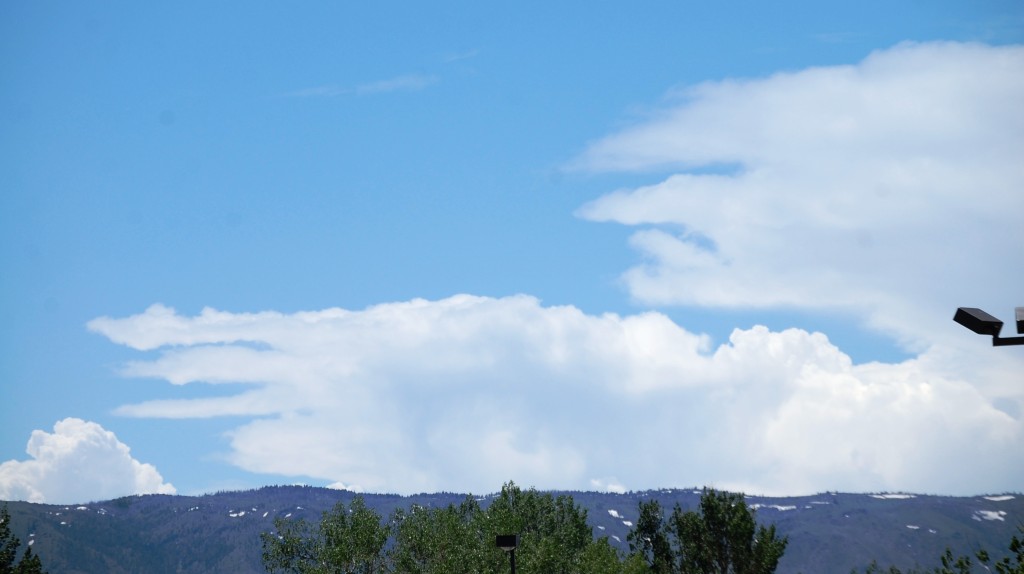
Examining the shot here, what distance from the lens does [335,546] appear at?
92938 mm

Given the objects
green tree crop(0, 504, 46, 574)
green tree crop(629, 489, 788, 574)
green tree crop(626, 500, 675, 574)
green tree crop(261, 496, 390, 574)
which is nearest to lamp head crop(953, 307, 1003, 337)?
green tree crop(629, 489, 788, 574)

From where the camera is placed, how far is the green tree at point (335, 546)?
300ft

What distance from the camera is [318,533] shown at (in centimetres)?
9788

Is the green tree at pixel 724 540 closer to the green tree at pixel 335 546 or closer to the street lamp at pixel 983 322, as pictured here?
the green tree at pixel 335 546

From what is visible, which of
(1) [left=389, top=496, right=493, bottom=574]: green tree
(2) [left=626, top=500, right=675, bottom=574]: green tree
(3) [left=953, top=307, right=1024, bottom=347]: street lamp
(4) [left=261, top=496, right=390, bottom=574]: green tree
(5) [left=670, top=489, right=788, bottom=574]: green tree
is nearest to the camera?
(3) [left=953, top=307, right=1024, bottom=347]: street lamp

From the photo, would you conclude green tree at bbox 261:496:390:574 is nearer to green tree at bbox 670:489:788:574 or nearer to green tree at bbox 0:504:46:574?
green tree at bbox 0:504:46:574

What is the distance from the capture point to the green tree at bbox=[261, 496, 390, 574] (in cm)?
9156

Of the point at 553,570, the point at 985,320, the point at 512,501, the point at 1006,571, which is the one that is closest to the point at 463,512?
the point at 512,501

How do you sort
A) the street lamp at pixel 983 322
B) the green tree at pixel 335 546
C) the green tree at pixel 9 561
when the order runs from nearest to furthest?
the street lamp at pixel 983 322 → the green tree at pixel 9 561 → the green tree at pixel 335 546

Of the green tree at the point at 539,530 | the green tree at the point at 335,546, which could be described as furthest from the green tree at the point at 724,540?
the green tree at the point at 335,546

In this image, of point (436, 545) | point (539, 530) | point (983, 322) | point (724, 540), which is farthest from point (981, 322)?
point (539, 530)

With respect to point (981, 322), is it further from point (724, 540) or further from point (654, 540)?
point (654, 540)

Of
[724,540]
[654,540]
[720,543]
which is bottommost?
[720,543]

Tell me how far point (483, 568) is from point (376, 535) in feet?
40.0
